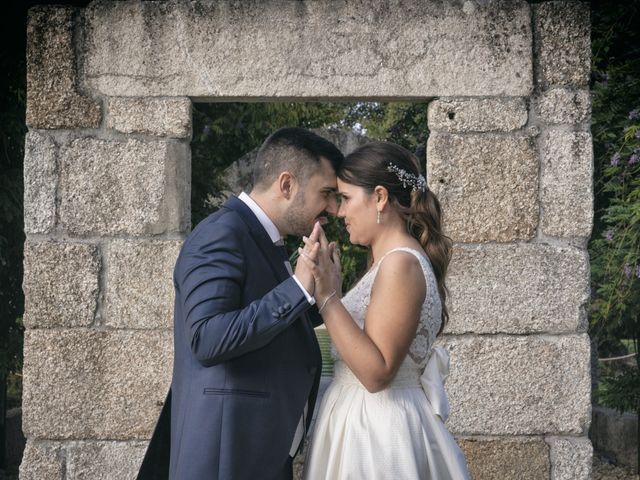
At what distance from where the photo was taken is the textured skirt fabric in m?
2.44

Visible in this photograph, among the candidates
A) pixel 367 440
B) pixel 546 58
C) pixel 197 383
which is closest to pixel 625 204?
pixel 546 58

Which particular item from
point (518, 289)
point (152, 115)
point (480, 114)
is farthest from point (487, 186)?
point (152, 115)

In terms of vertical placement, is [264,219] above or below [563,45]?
below

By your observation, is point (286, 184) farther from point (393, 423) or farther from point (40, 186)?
point (40, 186)

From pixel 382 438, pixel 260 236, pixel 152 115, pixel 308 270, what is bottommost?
pixel 382 438

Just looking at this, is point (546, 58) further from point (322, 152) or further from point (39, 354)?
point (39, 354)

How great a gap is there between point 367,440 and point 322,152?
99 centimetres

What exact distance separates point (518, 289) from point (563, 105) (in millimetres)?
826

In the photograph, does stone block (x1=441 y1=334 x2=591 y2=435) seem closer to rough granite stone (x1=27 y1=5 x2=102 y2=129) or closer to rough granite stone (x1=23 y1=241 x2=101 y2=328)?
rough granite stone (x1=23 y1=241 x2=101 y2=328)

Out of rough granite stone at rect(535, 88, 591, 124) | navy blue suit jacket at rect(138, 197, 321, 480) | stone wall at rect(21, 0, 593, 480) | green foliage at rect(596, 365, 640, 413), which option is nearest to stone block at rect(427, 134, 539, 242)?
stone wall at rect(21, 0, 593, 480)

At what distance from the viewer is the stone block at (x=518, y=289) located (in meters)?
3.42

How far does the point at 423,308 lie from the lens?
8.24 feet

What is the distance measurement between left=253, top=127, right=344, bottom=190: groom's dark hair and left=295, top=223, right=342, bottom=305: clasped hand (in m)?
0.40

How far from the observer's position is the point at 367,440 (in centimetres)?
248
